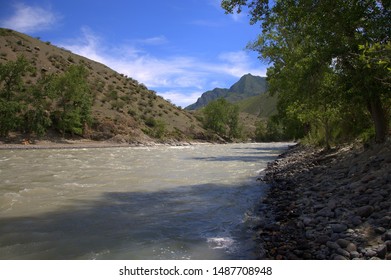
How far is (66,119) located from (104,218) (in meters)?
40.5

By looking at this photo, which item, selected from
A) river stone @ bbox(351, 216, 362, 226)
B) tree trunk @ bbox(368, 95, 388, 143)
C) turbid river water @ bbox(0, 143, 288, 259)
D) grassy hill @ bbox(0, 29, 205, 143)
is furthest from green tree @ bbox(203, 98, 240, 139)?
river stone @ bbox(351, 216, 362, 226)

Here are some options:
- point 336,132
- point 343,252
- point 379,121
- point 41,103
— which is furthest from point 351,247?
point 41,103

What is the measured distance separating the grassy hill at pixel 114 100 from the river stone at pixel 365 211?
148 ft

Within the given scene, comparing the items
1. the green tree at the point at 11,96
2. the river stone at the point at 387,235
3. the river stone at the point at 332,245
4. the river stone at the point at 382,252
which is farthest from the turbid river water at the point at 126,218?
the green tree at the point at 11,96

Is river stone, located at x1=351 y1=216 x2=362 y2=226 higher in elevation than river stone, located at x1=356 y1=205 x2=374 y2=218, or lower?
lower

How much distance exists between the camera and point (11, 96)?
42.5m

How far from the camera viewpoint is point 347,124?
18828 mm

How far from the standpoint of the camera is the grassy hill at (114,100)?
54003 millimetres

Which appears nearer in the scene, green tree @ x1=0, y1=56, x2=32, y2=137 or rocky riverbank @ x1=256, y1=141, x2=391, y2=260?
rocky riverbank @ x1=256, y1=141, x2=391, y2=260

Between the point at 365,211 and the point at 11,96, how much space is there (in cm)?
4616

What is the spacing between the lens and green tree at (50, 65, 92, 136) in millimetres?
45312

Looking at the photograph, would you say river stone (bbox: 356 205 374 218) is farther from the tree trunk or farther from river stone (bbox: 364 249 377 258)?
the tree trunk

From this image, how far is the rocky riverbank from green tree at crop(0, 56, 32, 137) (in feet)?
124
